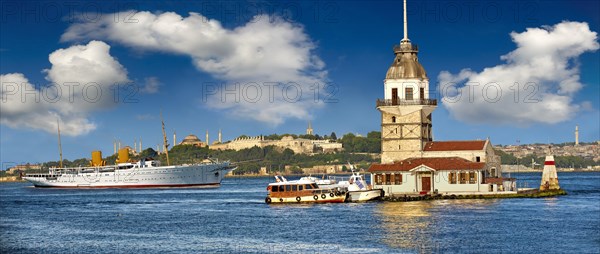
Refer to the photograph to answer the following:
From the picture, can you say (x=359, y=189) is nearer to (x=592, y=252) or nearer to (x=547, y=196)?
(x=547, y=196)

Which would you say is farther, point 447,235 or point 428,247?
point 447,235

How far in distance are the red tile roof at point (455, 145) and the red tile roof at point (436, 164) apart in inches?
69.5

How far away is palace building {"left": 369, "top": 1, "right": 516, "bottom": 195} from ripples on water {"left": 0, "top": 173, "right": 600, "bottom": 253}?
162 inches

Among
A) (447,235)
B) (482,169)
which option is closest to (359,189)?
(482,169)

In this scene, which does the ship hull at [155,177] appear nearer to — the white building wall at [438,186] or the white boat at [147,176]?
the white boat at [147,176]

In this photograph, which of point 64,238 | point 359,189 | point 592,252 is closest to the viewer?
point 592,252

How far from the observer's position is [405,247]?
50.5 meters

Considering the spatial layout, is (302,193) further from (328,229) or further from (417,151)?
(328,229)

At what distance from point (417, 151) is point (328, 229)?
3294cm

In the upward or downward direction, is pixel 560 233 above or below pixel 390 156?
below

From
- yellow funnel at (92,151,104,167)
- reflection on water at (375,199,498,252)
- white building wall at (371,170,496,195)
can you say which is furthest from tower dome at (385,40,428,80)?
yellow funnel at (92,151,104,167)

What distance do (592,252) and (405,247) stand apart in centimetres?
1063

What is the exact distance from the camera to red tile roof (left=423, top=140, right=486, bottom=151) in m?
91.9

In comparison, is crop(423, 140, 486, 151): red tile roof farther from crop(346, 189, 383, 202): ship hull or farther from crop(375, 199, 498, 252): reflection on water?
crop(375, 199, 498, 252): reflection on water
